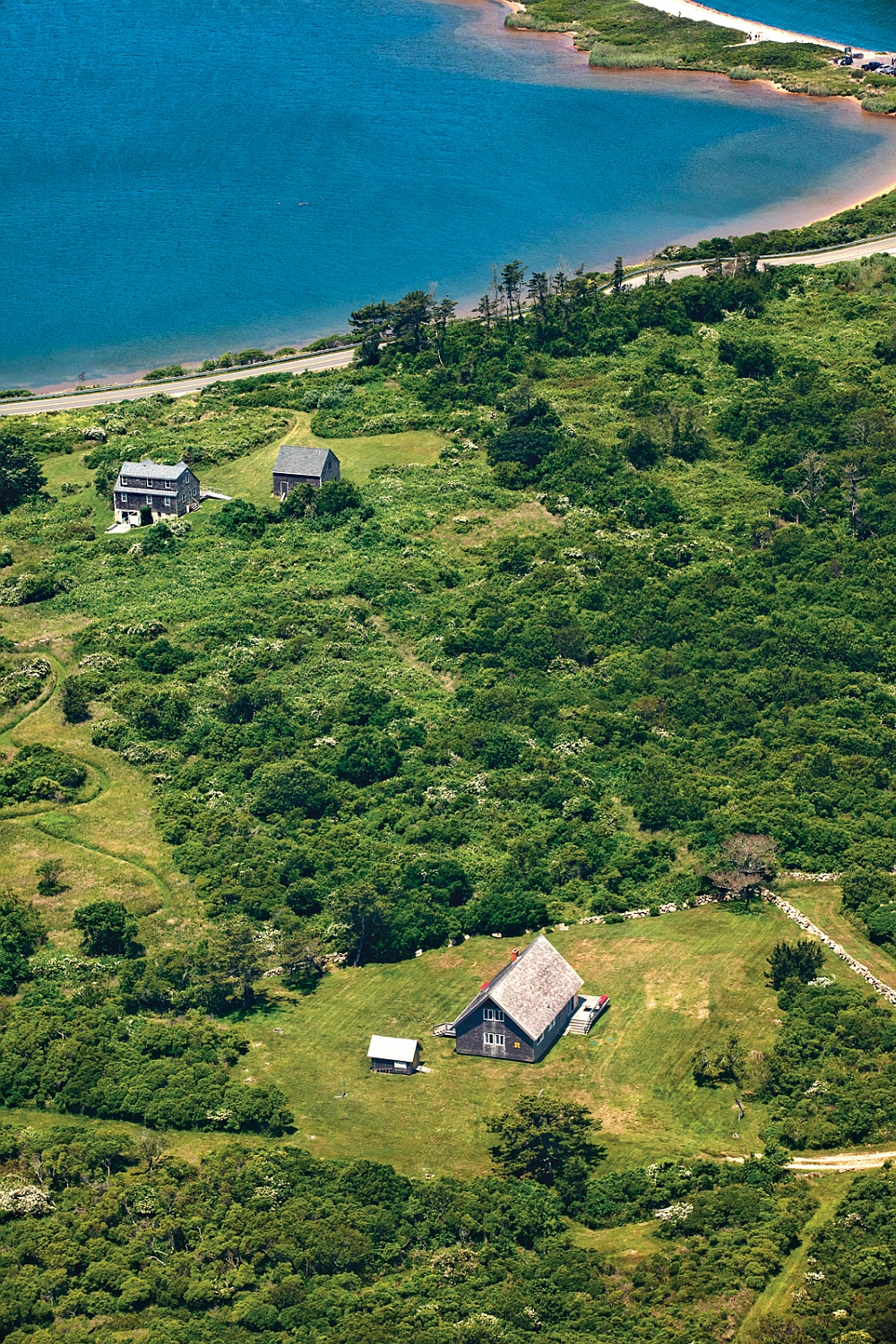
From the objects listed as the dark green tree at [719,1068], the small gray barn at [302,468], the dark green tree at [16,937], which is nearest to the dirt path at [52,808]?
the dark green tree at [16,937]

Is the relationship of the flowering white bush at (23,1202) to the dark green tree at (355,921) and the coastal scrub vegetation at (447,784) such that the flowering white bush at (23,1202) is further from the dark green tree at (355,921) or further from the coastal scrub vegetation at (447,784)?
the dark green tree at (355,921)

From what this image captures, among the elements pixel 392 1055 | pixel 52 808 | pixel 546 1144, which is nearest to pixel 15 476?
pixel 52 808

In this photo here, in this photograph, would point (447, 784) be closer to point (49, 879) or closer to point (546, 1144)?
point (49, 879)

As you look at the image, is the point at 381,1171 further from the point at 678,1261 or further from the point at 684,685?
the point at 684,685

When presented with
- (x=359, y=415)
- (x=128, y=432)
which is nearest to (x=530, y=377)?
(x=359, y=415)

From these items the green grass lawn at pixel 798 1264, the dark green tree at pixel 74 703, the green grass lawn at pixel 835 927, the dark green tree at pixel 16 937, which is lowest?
the dark green tree at pixel 16 937
